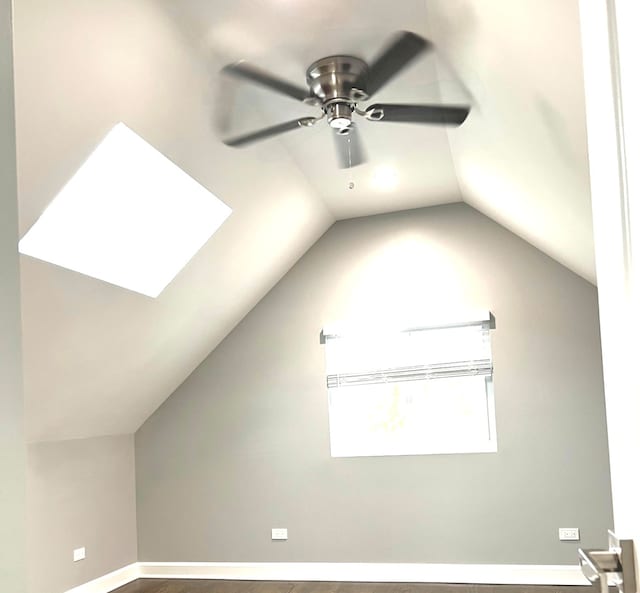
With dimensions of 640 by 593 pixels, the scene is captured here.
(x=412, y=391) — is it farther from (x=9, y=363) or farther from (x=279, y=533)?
(x=9, y=363)

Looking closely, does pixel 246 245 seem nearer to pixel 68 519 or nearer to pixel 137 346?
pixel 137 346

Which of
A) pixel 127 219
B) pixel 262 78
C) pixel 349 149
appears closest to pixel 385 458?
pixel 349 149

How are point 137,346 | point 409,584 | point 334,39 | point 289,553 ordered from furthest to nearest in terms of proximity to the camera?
1. point 289,553
2. point 409,584
3. point 137,346
4. point 334,39

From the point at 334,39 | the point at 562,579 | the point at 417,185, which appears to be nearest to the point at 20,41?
the point at 334,39

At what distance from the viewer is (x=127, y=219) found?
3.99m

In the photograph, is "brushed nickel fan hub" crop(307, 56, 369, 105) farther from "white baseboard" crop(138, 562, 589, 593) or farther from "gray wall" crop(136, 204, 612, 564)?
"white baseboard" crop(138, 562, 589, 593)

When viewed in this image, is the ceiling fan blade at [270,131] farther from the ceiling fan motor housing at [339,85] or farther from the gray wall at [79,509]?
the gray wall at [79,509]

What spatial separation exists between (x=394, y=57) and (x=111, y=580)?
447cm

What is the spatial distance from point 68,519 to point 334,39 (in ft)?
12.4

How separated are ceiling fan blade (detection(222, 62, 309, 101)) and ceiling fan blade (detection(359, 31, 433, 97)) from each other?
0.31 m

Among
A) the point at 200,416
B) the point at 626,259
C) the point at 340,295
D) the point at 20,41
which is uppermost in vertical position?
the point at 20,41

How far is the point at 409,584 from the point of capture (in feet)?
16.5

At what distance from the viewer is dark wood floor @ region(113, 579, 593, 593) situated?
4750 millimetres

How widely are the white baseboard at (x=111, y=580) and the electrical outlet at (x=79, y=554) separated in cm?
19
